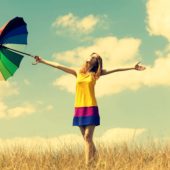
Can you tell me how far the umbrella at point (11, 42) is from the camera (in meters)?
8.58

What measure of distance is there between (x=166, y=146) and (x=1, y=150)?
12.2 ft

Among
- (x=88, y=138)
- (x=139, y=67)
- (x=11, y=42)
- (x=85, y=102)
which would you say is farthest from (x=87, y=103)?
(x=11, y=42)

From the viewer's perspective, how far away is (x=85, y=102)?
820 cm

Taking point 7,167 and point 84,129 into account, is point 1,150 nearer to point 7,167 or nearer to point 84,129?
point 7,167

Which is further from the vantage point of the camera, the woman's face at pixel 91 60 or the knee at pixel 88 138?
the woman's face at pixel 91 60

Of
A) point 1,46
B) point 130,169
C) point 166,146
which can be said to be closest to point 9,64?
point 1,46

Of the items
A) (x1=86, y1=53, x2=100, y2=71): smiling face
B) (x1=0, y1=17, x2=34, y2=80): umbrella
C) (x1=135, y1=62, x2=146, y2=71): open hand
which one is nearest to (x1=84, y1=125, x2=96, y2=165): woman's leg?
(x1=86, y1=53, x2=100, y2=71): smiling face

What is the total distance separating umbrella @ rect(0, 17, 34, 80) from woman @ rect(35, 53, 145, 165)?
122 cm

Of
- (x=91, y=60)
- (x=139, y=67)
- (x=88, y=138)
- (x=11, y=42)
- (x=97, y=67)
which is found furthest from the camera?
(x=11, y=42)

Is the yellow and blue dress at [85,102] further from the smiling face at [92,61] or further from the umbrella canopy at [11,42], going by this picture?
the umbrella canopy at [11,42]

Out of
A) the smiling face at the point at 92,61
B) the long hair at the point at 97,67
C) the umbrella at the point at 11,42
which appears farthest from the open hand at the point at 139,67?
the umbrella at the point at 11,42

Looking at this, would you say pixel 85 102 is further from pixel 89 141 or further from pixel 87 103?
pixel 89 141

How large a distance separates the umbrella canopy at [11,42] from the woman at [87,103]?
122cm

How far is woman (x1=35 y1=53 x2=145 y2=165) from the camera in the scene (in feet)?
26.7
